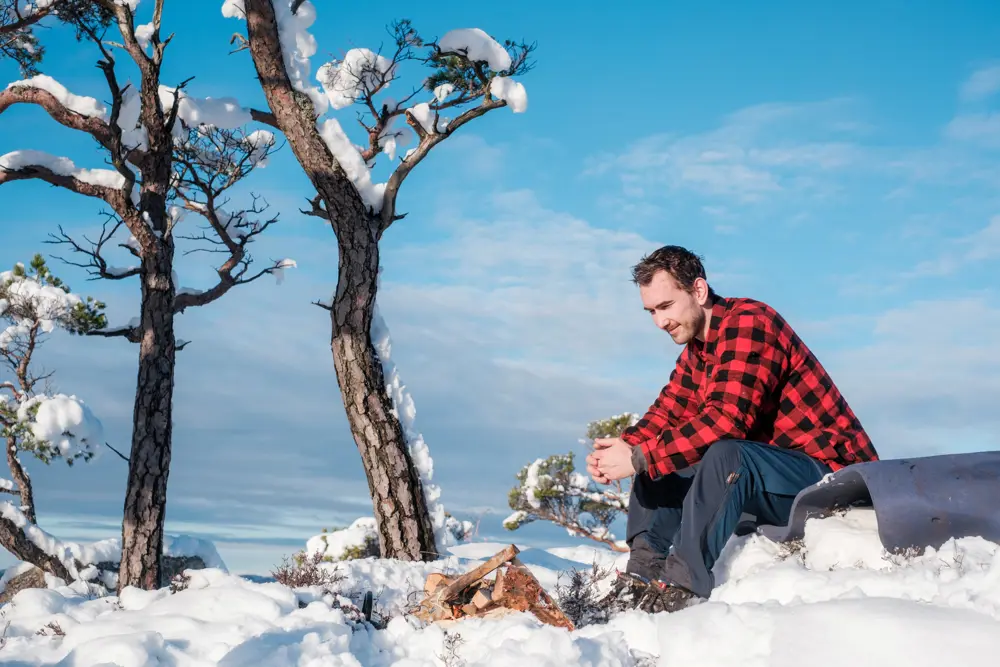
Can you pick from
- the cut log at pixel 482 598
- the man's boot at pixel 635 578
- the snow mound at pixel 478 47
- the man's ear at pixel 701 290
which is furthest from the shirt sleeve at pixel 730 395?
the snow mound at pixel 478 47

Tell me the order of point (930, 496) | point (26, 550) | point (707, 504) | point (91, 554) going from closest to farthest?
point (707, 504), point (930, 496), point (26, 550), point (91, 554)

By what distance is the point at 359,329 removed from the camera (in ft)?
24.6

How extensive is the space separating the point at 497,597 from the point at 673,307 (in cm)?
178

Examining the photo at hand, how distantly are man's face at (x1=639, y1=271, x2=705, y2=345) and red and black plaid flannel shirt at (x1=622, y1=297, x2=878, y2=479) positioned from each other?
4.4 inches

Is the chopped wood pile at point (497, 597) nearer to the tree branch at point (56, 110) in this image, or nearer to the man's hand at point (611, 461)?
the man's hand at point (611, 461)

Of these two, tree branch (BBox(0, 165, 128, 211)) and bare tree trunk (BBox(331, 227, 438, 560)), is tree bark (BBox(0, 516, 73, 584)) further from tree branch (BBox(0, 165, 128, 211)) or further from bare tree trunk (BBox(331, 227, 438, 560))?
bare tree trunk (BBox(331, 227, 438, 560))

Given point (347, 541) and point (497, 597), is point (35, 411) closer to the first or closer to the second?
point (347, 541)

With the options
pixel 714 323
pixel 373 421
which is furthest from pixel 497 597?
pixel 373 421

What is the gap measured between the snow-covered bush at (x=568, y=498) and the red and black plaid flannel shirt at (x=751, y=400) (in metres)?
7.84

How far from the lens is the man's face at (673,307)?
14.4ft

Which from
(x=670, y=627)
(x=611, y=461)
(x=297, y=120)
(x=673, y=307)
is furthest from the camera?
(x=297, y=120)

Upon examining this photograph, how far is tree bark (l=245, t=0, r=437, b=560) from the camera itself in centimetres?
729

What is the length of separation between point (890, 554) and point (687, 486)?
100 cm

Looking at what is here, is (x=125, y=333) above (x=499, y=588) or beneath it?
above
